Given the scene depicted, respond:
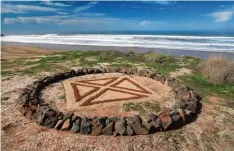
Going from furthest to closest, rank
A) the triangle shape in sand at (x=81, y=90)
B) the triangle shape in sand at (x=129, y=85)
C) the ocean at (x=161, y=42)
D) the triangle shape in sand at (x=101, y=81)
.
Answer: the ocean at (x=161, y=42) < the triangle shape in sand at (x=101, y=81) < the triangle shape in sand at (x=129, y=85) < the triangle shape in sand at (x=81, y=90)

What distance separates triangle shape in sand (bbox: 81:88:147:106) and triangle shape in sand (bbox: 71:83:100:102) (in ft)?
1.25

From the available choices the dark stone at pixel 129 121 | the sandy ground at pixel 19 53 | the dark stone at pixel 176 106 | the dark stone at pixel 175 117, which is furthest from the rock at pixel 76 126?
the sandy ground at pixel 19 53

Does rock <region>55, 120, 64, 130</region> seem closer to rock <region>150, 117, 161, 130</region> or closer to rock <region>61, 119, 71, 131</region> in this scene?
rock <region>61, 119, 71, 131</region>

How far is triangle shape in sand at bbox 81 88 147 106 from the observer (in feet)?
22.6

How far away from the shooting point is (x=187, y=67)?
12.2m

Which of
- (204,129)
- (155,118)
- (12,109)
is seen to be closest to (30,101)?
(12,109)

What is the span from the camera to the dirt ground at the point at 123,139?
4539mm

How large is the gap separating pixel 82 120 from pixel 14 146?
1.61 m

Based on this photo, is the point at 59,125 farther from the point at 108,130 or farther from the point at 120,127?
the point at 120,127

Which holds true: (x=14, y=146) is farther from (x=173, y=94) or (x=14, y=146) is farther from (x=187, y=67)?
(x=187, y=67)

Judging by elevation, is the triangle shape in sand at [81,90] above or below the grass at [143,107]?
above

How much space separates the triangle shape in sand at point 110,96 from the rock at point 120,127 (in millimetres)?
1876

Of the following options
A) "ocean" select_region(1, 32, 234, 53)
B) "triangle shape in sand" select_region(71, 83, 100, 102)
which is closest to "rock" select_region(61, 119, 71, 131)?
"triangle shape in sand" select_region(71, 83, 100, 102)

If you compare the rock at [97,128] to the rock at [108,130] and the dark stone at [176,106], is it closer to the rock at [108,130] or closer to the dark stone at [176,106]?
the rock at [108,130]
